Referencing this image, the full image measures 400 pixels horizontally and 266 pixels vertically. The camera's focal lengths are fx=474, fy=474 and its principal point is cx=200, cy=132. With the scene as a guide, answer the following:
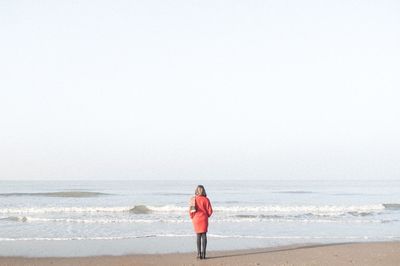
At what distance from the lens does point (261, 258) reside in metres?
9.40

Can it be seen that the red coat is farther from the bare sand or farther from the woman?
the bare sand

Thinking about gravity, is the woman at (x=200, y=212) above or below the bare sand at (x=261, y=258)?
above

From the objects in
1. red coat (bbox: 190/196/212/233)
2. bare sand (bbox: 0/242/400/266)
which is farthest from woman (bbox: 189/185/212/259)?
bare sand (bbox: 0/242/400/266)

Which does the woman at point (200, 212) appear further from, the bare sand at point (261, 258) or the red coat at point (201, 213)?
the bare sand at point (261, 258)

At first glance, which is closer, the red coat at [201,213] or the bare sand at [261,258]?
the bare sand at [261,258]

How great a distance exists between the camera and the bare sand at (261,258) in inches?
351

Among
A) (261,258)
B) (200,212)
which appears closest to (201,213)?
(200,212)

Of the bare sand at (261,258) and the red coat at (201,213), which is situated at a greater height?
the red coat at (201,213)

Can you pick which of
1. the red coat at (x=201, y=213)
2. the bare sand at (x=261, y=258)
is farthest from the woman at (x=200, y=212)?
the bare sand at (x=261, y=258)

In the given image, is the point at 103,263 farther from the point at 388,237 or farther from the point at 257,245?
the point at 388,237

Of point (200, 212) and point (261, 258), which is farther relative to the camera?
point (261, 258)

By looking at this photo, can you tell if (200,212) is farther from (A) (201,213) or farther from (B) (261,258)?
(B) (261,258)

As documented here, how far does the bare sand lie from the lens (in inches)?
351

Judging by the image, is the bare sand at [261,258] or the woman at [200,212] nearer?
the bare sand at [261,258]
